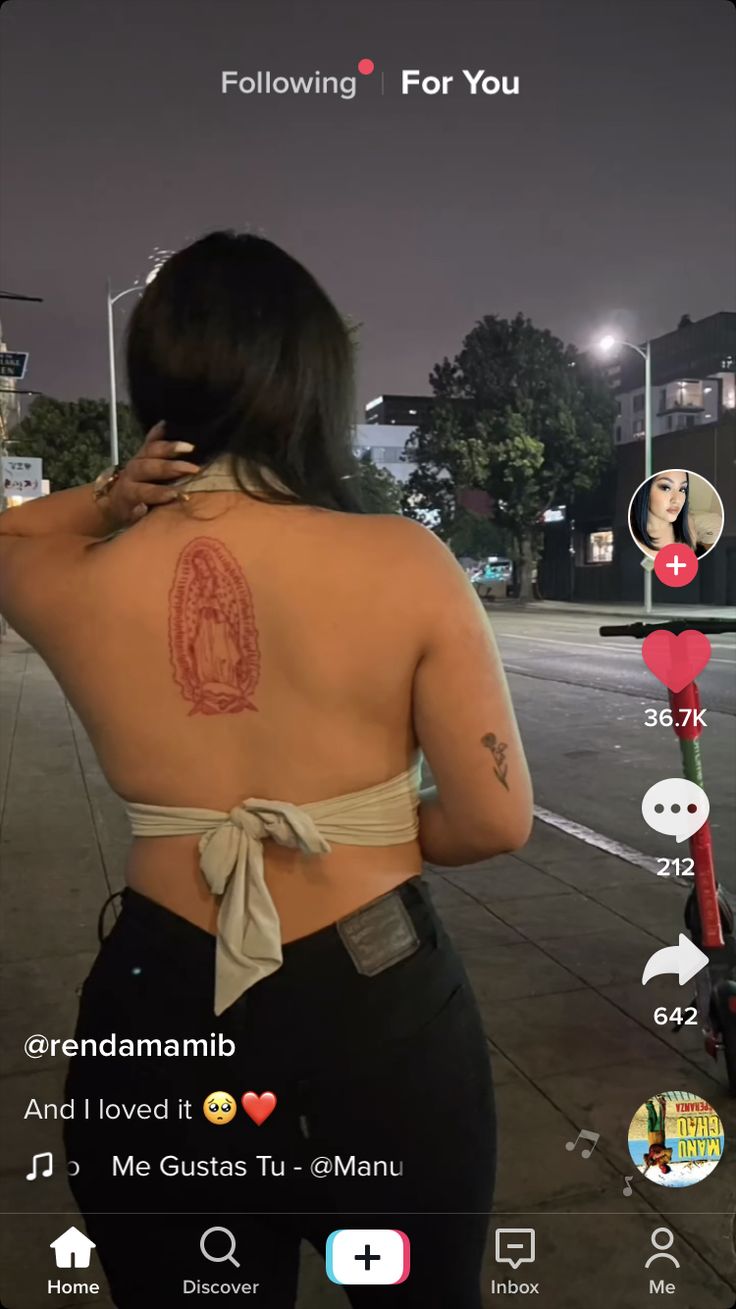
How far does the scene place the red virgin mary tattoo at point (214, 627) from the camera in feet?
3.31

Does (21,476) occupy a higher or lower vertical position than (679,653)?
higher

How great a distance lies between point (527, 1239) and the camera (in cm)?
156

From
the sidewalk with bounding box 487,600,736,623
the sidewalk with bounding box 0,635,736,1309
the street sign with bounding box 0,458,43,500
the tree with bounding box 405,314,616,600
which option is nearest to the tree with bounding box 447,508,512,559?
the tree with bounding box 405,314,616,600

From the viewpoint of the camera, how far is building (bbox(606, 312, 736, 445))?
538 cm

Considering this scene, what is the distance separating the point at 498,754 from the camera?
1.01 m

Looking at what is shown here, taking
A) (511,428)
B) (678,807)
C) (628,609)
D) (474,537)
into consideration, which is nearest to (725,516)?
(678,807)

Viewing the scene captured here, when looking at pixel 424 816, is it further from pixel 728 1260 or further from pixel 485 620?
pixel 728 1260

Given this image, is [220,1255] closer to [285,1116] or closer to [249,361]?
[285,1116]

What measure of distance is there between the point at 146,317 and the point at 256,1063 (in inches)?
33.1

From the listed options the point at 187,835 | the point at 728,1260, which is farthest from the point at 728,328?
the point at 187,835

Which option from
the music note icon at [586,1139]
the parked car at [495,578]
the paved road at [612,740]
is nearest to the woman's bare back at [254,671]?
the music note icon at [586,1139]

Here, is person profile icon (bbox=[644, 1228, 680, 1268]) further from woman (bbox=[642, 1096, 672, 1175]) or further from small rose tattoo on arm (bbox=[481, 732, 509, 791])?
small rose tattoo on arm (bbox=[481, 732, 509, 791])

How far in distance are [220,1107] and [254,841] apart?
33cm

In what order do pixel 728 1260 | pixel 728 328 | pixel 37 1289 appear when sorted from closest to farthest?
pixel 37 1289 < pixel 728 1260 < pixel 728 328
